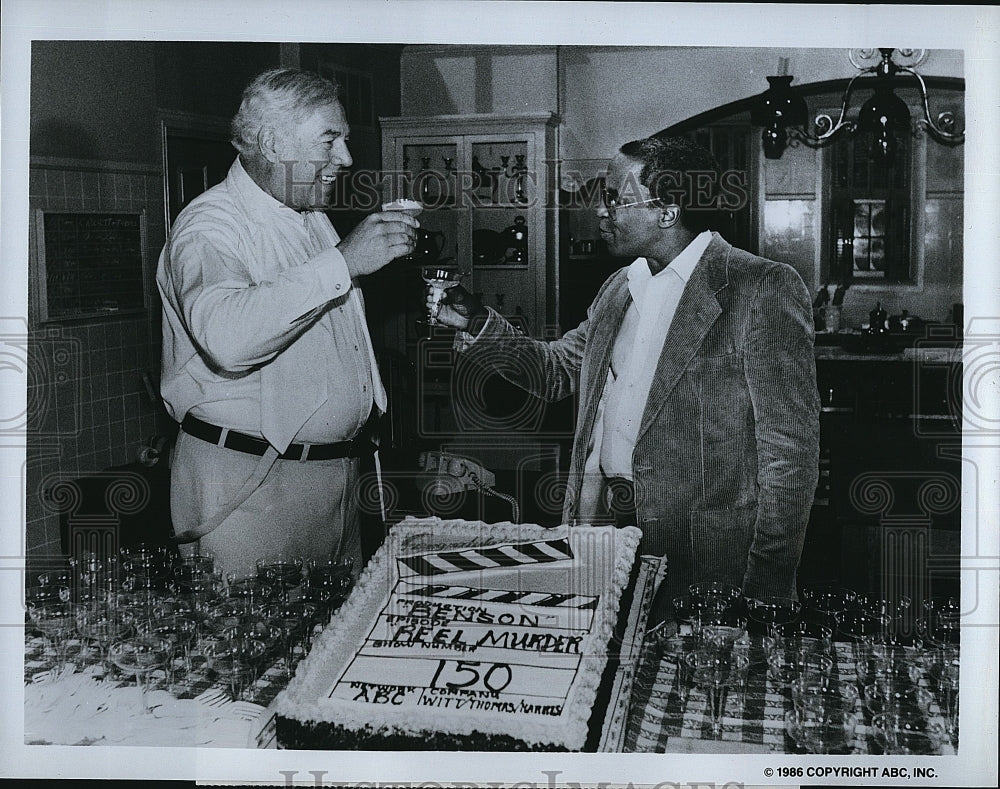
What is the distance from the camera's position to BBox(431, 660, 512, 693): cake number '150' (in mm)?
2605

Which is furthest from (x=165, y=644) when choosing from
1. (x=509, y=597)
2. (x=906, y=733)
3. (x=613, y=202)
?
(x=906, y=733)

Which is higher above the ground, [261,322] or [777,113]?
[777,113]

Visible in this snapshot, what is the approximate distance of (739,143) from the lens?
9.05 feet

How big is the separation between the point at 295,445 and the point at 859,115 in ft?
5.74

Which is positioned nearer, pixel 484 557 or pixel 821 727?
pixel 821 727

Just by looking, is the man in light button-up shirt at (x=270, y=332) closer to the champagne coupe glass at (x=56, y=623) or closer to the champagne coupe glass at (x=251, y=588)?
the champagne coupe glass at (x=251, y=588)

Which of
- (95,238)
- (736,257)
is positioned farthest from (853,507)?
(95,238)

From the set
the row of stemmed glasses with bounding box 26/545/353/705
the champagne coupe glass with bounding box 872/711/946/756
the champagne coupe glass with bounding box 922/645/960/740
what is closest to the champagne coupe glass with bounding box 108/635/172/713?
the row of stemmed glasses with bounding box 26/545/353/705

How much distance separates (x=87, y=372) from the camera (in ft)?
9.29

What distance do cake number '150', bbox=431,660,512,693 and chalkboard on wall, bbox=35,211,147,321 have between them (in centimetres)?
126

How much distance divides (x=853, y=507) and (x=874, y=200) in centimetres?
82

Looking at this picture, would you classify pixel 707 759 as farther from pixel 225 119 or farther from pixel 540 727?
pixel 225 119

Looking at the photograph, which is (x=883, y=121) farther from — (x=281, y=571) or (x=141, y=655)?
(x=141, y=655)

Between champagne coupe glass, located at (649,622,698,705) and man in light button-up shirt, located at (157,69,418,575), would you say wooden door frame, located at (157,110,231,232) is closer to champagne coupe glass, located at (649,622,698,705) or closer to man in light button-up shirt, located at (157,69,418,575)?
man in light button-up shirt, located at (157,69,418,575)
